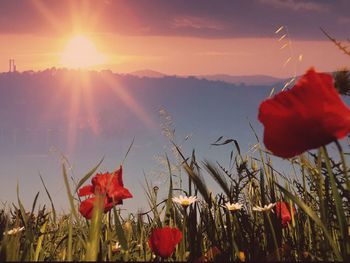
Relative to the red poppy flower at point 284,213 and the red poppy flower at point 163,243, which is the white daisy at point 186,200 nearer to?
the red poppy flower at point 284,213

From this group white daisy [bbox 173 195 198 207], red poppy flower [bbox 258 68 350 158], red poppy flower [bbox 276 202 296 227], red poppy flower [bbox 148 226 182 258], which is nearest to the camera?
red poppy flower [bbox 258 68 350 158]

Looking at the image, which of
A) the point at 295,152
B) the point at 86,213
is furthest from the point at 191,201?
the point at 295,152

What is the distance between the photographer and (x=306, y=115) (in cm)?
175

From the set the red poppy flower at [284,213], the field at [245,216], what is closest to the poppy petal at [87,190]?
the field at [245,216]

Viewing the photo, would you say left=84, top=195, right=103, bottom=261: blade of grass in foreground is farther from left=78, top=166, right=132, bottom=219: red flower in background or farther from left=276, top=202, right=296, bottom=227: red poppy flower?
left=276, top=202, right=296, bottom=227: red poppy flower

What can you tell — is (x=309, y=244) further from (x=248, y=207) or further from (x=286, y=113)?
(x=286, y=113)

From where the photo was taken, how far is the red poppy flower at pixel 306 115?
1.72 meters

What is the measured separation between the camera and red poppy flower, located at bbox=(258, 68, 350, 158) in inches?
67.8

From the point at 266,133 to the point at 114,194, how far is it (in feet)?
4.00

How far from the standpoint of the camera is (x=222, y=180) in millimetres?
2629

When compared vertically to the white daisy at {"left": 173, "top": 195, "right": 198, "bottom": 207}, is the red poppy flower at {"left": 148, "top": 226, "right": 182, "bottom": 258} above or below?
below

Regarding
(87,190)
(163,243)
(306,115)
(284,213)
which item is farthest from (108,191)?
(306,115)

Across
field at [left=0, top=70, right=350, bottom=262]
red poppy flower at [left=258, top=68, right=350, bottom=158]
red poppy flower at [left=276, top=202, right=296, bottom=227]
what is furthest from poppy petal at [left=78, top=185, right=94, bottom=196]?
red poppy flower at [left=258, top=68, right=350, bottom=158]

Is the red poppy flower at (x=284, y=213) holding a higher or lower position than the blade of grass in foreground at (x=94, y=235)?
higher
